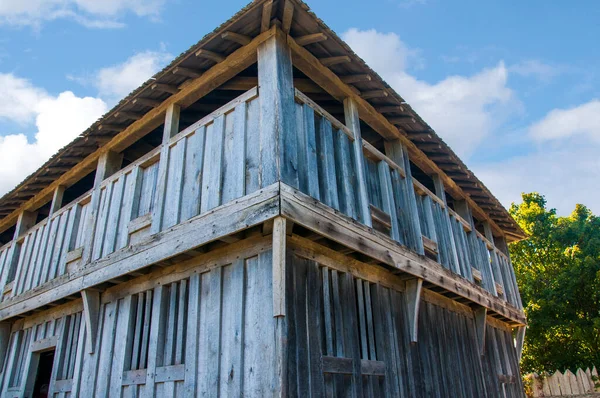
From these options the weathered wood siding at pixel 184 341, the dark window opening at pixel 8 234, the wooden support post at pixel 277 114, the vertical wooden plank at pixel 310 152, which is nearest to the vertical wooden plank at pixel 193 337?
the weathered wood siding at pixel 184 341

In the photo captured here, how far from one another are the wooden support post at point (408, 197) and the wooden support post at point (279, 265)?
11.2ft

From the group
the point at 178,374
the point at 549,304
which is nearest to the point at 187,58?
the point at 178,374

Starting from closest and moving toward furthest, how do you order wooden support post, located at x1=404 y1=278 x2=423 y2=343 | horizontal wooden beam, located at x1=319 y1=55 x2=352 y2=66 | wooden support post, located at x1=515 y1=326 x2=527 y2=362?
horizontal wooden beam, located at x1=319 y1=55 x2=352 y2=66
wooden support post, located at x1=404 y1=278 x2=423 y2=343
wooden support post, located at x1=515 y1=326 x2=527 y2=362

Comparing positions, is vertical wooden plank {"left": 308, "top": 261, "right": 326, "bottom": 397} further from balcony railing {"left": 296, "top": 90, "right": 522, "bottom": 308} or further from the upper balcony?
balcony railing {"left": 296, "top": 90, "right": 522, "bottom": 308}

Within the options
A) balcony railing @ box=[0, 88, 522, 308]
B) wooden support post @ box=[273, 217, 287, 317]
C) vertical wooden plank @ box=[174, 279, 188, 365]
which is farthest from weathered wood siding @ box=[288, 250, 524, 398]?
vertical wooden plank @ box=[174, 279, 188, 365]

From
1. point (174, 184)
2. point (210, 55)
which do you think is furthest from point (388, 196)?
point (210, 55)

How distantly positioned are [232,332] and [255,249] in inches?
36.3

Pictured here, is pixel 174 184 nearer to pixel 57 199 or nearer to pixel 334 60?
pixel 334 60

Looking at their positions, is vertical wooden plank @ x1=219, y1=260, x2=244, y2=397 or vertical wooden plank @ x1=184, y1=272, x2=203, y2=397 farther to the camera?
vertical wooden plank @ x1=184, y1=272, x2=203, y2=397

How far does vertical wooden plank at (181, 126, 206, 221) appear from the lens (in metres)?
5.96

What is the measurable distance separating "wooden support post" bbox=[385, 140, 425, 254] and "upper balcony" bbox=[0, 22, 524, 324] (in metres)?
0.02

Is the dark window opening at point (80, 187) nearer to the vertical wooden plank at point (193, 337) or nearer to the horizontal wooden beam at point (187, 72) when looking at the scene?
the horizontal wooden beam at point (187, 72)

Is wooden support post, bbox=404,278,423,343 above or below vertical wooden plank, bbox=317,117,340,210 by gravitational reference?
below

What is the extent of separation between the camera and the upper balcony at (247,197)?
17.4 ft
